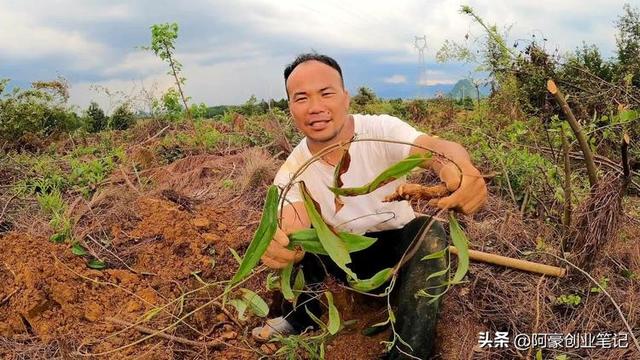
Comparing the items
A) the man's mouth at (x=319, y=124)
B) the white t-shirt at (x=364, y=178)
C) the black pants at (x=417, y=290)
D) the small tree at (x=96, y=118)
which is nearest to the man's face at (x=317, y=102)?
the man's mouth at (x=319, y=124)

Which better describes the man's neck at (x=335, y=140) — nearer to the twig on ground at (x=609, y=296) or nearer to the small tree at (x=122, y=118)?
the twig on ground at (x=609, y=296)

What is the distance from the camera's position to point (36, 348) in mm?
2338

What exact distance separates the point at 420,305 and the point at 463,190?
0.55 meters

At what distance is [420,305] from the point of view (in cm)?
201

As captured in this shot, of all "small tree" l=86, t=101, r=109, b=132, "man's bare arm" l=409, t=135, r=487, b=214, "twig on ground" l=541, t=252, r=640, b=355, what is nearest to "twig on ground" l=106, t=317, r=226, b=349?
"man's bare arm" l=409, t=135, r=487, b=214

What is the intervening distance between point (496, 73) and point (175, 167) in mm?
2944

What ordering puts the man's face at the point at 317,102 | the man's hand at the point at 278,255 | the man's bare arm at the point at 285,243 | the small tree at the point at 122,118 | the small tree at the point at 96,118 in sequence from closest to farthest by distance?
1. the man's bare arm at the point at 285,243
2. the man's hand at the point at 278,255
3. the man's face at the point at 317,102
4. the small tree at the point at 122,118
5. the small tree at the point at 96,118

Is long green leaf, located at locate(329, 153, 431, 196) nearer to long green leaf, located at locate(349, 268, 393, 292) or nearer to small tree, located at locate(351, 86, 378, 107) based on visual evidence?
long green leaf, located at locate(349, 268, 393, 292)

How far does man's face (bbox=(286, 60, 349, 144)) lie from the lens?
6.94 ft

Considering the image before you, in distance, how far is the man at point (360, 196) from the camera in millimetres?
2020

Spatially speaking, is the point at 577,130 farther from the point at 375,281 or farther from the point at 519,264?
the point at 375,281

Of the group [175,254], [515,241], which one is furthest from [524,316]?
[175,254]

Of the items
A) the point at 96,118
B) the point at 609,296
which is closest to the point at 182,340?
the point at 609,296

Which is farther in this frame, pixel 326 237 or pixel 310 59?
pixel 310 59
